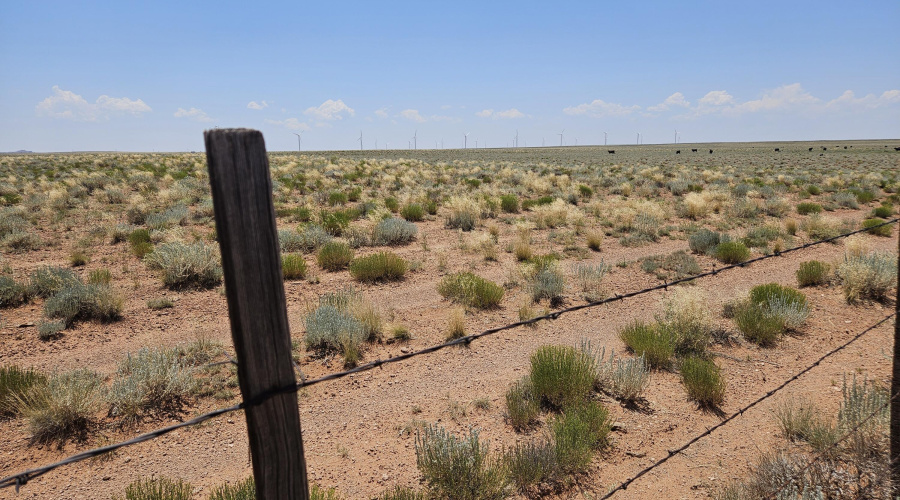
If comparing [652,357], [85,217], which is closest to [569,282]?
[652,357]

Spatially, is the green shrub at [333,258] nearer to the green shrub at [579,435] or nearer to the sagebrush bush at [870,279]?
the green shrub at [579,435]

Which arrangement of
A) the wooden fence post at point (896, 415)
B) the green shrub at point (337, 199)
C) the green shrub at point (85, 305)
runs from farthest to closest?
the green shrub at point (337, 199) < the green shrub at point (85, 305) < the wooden fence post at point (896, 415)

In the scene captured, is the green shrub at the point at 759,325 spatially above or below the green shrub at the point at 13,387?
below

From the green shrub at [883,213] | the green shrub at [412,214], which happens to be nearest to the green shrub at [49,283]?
the green shrub at [412,214]

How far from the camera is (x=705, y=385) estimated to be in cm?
580

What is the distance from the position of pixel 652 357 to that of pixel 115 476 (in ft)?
21.4

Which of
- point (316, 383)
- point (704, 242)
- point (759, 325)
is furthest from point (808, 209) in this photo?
point (316, 383)

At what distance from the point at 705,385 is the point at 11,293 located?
11.6m

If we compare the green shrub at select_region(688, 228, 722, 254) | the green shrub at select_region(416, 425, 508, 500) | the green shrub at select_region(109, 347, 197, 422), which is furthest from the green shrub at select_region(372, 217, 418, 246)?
the green shrub at select_region(416, 425, 508, 500)

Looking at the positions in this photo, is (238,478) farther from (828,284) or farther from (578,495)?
(828,284)

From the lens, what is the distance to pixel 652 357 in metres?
6.93

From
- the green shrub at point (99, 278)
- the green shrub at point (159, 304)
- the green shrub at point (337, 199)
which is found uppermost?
the green shrub at point (337, 199)

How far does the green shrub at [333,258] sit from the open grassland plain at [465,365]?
6cm

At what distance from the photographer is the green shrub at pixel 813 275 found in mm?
10258
